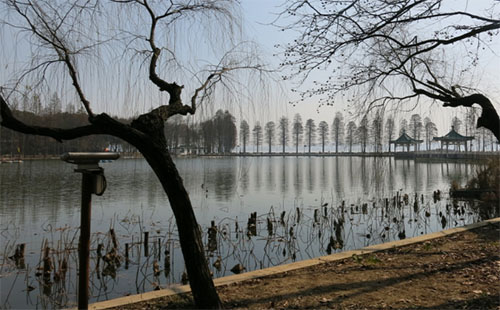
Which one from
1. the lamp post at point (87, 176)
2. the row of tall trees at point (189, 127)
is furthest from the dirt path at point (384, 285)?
the row of tall trees at point (189, 127)

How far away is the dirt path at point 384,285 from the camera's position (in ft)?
A: 11.7

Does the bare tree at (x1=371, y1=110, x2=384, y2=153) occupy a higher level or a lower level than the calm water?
higher

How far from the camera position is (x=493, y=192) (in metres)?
15.7

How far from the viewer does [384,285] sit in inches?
161

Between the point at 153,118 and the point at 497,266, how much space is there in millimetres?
4626

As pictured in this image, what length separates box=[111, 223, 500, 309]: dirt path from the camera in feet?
11.7

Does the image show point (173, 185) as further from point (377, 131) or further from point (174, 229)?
point (174, 229)

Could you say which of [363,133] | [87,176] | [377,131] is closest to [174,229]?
[363,133]

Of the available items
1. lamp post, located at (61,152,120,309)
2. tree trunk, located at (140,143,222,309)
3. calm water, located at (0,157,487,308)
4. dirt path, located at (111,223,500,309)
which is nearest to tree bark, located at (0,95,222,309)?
tree trunk, located at (140,143,222,309)

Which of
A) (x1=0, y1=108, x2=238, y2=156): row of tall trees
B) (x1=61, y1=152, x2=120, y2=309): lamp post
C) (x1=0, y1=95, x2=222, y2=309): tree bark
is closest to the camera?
(x1=61, y1=152, x2=120, y2=309): lamp post

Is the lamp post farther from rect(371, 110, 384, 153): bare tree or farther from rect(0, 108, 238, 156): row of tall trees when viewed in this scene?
rect(371, 110, 384, 153): bare tree

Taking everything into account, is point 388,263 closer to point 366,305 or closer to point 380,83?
point 366,305

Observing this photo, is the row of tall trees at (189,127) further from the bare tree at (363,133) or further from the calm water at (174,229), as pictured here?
the bare tree at (363,133)

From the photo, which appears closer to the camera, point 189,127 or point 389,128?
point 189,127
